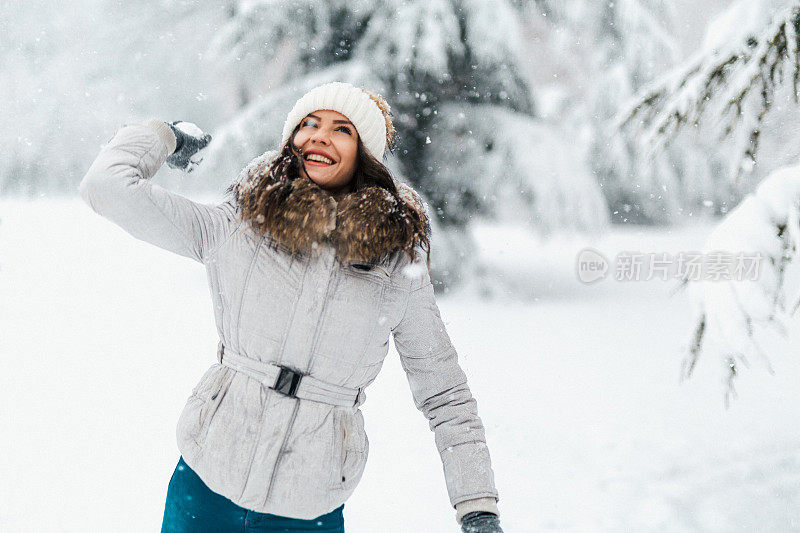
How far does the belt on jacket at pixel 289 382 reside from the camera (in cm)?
142

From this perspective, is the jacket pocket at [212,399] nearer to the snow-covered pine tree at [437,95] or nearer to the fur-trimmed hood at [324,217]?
the fur-trimmed hood at [324,217]

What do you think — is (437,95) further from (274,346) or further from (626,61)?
(274,346)

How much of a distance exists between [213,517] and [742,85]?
118 inches

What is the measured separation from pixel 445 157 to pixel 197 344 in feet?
13.6

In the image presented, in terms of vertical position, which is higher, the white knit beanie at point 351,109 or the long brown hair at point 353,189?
the white knit beanie at point 351,109

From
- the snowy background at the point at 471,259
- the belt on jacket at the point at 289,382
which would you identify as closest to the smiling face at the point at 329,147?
the belt on jacket at the point at 289,382

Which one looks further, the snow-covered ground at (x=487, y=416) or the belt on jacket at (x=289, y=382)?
the snow-covered ground at (x=487, y=416)

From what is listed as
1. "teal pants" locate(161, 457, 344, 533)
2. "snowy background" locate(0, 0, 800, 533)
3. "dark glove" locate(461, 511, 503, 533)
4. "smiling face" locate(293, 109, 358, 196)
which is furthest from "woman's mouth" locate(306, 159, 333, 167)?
"snowy background" locate(0, 0, 800, 533)

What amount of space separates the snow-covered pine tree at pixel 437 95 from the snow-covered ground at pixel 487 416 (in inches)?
52.6

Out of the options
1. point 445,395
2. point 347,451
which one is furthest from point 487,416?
point 347,451

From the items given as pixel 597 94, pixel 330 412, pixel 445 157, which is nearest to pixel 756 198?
pixel 330 412

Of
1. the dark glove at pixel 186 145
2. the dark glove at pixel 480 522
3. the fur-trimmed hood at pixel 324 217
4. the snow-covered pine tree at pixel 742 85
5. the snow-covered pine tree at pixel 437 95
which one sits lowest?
the dark glove at pixel 480 522

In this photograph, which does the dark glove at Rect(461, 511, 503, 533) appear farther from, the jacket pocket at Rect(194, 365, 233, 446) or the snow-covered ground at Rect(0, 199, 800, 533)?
the snow-covered ground at Rect(0, 199, 800, 533)

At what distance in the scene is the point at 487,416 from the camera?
16.8 ft
